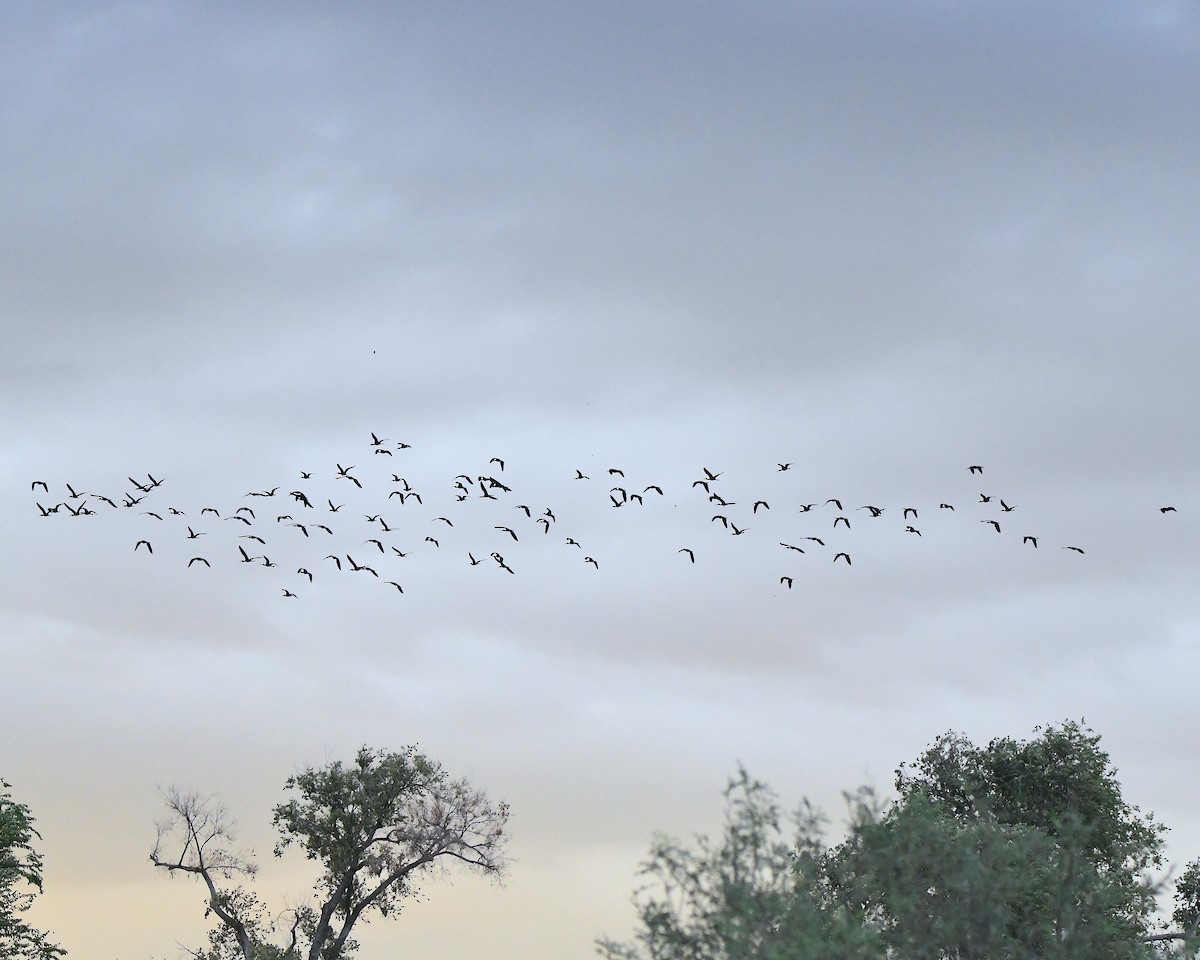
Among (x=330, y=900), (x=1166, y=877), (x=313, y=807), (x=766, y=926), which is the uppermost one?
(x=313, y=807)

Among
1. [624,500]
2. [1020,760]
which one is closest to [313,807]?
[624,500]

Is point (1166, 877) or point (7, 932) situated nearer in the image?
point (1166, 877)

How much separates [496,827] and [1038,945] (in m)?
29.8

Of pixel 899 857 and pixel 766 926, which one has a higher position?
pixel 899 857

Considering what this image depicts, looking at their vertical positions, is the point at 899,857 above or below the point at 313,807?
below

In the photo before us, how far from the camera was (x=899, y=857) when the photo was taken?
27.1 m

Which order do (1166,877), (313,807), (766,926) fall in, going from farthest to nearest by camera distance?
(313,807) < (1166,877) < (766,926)

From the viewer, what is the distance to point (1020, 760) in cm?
5769

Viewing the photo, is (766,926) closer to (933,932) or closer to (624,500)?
(933,932)

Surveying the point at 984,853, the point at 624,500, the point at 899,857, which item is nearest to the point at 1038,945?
the point at 984,853

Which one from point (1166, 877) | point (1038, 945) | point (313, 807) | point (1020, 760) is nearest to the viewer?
point (1166, 877)

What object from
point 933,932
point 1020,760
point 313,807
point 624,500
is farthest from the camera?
point 313,807

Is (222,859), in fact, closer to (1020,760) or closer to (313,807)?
(313,807)

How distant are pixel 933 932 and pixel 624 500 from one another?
70.9 ft
